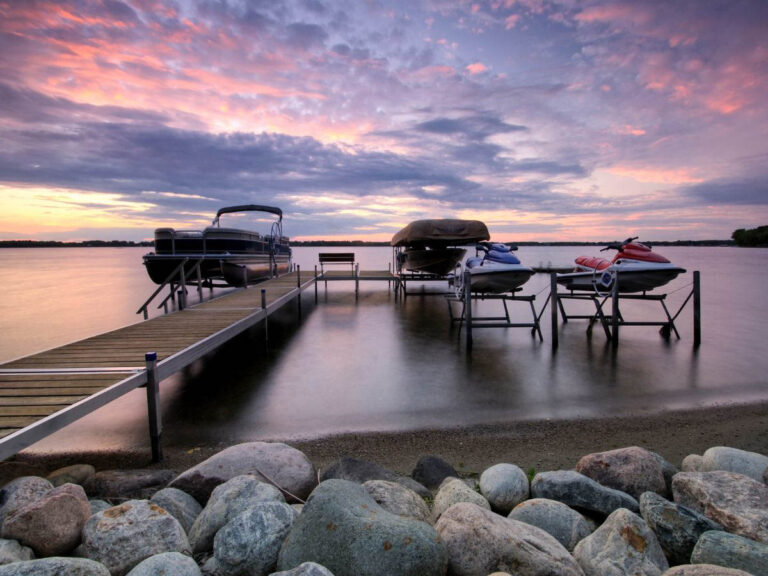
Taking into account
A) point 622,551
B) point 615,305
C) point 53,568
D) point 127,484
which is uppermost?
point 615,305

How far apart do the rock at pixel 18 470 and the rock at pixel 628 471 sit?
5.57 m

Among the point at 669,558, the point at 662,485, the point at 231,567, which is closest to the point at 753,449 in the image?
the point at 662,485

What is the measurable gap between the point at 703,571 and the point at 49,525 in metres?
3.86

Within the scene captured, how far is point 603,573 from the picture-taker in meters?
2.50

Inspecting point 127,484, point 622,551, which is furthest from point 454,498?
point 127,484

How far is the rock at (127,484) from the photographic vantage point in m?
3.80

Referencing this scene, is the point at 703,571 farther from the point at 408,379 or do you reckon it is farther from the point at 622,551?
the point at 408,379

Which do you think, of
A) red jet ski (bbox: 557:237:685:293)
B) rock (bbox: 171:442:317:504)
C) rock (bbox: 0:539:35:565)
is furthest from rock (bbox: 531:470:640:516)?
red jet ski (bbox: 557:237:685:293)

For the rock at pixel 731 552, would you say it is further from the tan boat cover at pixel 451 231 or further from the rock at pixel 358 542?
the tan boat cover at pixel 451 231

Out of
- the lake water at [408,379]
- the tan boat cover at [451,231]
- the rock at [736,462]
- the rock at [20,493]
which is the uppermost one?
the tan boat cover at [451,231]

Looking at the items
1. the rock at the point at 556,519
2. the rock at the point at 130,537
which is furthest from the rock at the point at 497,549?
the rock at the point at 130,537

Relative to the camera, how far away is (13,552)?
2.60 meters

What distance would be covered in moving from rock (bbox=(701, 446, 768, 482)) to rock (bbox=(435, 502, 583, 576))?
2274 mm

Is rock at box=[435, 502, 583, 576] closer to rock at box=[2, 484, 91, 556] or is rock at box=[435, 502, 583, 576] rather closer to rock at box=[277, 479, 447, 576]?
rock at box=[277, 479, 447, 576]
